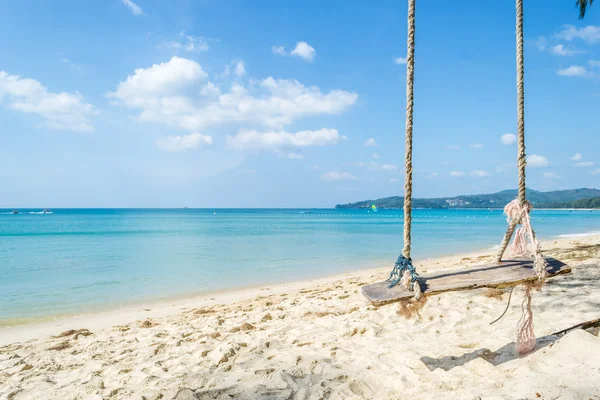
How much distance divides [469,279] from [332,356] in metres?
1.54

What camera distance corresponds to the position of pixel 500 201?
5007 inches

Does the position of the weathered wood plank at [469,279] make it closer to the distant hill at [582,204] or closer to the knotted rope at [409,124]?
the knotted rope at [409,124]

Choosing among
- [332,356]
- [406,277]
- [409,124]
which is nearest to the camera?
[406,277]

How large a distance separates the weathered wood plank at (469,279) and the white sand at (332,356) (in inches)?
24.8

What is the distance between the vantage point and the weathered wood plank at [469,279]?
8.80 feet

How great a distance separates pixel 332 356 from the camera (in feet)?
11.7

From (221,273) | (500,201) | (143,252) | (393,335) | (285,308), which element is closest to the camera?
(393,335)

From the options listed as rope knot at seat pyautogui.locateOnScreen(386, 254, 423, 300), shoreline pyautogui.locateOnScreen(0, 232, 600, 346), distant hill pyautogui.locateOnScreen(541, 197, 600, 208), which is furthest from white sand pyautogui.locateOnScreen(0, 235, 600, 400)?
distant hill pyautogui.locateOnScreen(541, 197, 600, 208)

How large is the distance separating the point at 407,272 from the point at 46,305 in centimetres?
878

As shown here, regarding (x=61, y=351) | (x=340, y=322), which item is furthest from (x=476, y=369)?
(x=61, y=351)

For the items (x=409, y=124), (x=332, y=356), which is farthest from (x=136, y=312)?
(x=409, y=124)

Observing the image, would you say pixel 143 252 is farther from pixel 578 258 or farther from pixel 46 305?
A: pixel 578 258

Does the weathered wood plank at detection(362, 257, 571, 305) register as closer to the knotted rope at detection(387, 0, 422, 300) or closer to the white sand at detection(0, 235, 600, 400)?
the knotted rope at detection(387, 0, 422, 300)

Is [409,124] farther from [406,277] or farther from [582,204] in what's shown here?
[582,204]
